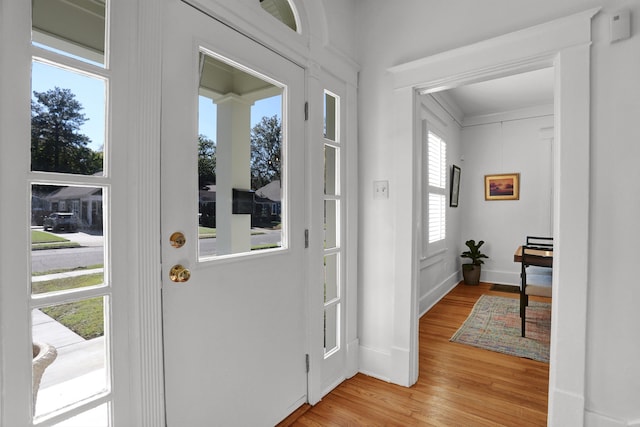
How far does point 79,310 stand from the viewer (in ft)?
3.41

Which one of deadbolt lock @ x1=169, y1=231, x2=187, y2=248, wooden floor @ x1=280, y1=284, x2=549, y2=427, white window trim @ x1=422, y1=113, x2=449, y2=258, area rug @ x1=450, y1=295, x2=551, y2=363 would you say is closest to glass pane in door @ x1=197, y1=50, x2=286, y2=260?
deadbolt lock @ x1=169, y1=231, x2=187, y2=248

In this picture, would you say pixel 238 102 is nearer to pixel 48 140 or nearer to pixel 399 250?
pixel 48 140

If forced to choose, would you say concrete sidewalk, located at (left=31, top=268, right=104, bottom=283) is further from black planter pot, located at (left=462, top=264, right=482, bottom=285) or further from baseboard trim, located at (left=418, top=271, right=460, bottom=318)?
black planter pot, located at (left=462, top=264, right=482, bottom=285)

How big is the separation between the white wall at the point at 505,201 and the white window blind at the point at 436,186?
43.1 inches

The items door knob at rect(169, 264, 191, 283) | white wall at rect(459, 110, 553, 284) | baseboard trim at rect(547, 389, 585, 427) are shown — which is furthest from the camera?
white wall at rect(459, 110, 553, 284)

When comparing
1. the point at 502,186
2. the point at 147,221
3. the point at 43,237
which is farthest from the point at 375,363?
the point at 502,186

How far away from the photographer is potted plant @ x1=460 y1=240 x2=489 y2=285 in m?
5.16

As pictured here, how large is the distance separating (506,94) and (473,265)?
2.68m

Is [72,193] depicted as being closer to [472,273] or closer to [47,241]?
[47,241]

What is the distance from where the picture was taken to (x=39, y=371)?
95 centimetres

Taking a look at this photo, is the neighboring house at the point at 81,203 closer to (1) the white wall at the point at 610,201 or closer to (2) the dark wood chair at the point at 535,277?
(1) the white wall at the point at 610,201

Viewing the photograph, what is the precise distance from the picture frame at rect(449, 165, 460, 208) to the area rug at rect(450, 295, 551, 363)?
1.60 m

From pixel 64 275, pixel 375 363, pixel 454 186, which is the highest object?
pixel 454 186

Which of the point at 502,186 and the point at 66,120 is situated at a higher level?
the point at 502,186
